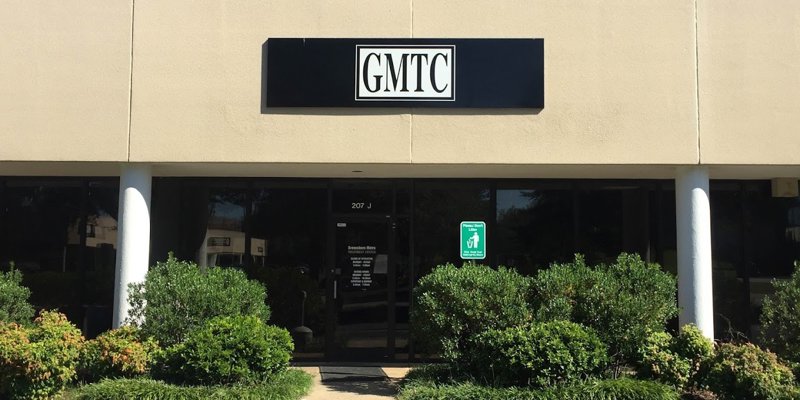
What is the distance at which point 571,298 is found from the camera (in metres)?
8.78

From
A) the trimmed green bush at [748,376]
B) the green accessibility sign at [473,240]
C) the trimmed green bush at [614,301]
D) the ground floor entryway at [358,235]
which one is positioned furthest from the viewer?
the ground floor entryway at [358,235]

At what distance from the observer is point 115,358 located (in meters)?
8.52

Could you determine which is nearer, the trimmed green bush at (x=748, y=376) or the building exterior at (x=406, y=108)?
the trimmed green bush at (x=748, y=376)

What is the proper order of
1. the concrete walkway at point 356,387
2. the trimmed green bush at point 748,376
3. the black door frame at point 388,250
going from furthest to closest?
1. the black door frame at point 388,250
2. the concrete walkway at point 356,387
3. the trimmed green bush at point 748,376

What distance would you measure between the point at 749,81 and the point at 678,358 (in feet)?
13.6

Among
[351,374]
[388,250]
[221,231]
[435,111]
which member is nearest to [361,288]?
[388,250]

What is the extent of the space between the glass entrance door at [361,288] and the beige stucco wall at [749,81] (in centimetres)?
511

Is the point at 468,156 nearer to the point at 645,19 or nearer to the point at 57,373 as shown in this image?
the point at 645,19

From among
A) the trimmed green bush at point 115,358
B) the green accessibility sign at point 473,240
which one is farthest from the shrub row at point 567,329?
the trimmed green bush at point 115,358

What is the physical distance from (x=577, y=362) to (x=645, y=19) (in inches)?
202

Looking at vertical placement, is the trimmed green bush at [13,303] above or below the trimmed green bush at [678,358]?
above

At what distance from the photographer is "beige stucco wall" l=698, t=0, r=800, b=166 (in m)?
9.73

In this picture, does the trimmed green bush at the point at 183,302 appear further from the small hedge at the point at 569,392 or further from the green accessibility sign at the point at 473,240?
the green accessibility sign at the point at 473,240

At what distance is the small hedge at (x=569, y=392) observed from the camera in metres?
7.86
